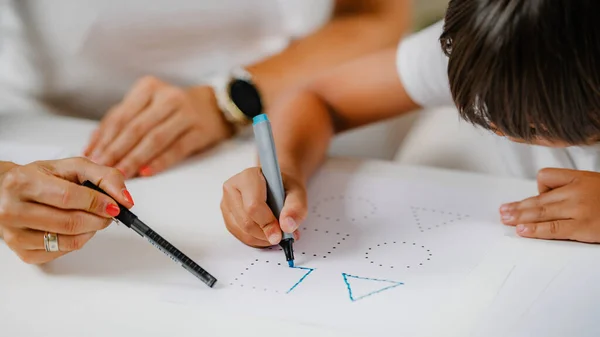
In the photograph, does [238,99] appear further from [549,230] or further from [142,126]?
[549,230]

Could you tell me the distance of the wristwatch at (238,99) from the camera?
847mm

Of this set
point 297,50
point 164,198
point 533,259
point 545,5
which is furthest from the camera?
point 297,50

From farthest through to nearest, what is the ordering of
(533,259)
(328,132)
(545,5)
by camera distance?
(328,132), (533,259), (545,5)

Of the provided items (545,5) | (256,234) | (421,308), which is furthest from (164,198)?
(545,5)

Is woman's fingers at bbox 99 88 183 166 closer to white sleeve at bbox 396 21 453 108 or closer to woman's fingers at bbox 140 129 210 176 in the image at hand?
woman's fingers at bbox 140 129 210 176

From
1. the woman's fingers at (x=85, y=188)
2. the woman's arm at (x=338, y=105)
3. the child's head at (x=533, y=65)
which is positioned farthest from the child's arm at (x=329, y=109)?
the child's head at (x=533, y=65)

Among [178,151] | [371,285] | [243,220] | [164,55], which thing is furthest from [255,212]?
[164,55]

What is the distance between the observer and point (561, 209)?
2.01 ft

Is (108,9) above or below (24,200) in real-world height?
above

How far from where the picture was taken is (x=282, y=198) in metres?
0.62

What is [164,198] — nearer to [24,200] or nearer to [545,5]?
[24,200]

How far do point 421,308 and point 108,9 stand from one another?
1.92 ft

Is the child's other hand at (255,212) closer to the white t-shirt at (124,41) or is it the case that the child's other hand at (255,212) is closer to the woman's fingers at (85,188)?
the woman's fingers at (85,188)

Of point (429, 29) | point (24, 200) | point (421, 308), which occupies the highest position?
point (429, 29)
